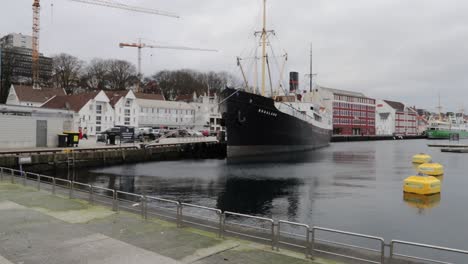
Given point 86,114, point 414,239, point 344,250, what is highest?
point 86,114

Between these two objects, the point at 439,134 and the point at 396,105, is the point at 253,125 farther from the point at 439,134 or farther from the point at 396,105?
the point at 396,105

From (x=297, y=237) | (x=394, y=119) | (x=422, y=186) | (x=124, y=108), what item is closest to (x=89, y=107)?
(x=124, y=108)

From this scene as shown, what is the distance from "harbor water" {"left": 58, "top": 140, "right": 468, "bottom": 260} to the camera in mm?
14586

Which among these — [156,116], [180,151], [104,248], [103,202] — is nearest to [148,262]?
[104,248]

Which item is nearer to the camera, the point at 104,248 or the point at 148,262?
the point at 148,262

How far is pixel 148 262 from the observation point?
6781mm

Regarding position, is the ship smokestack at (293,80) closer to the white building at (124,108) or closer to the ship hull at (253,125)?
the ship hull at (253,125)

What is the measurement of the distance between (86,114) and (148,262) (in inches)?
2763

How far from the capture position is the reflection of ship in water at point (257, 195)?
17891mm

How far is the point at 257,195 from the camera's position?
2159cm

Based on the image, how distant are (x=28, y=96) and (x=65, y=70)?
934 inches

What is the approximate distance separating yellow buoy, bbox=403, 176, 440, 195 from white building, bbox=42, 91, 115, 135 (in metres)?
60.4

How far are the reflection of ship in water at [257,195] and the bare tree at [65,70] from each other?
82462 mm

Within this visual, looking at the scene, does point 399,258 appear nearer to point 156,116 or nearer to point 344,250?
point 344,250
